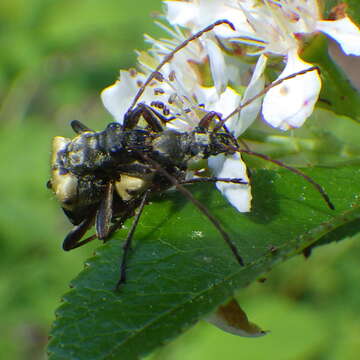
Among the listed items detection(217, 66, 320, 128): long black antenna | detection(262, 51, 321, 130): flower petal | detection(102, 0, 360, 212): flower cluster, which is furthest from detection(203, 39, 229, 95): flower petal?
detection(262, 51, 321, 130): flower petal

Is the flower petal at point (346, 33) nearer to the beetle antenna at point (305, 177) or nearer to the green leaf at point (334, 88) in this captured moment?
the green leaf at point (334, 88)

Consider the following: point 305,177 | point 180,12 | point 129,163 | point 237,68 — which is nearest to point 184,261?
point 305,177

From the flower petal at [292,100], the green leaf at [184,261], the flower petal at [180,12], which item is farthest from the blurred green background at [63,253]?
the flower petal at [292,100]

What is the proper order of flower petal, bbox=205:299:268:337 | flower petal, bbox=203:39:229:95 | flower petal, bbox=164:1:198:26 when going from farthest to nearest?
flower petal, bbox=164:1:198:26, flower petal, bbox=203:39:229:95, flower petal, bbox=205:299:268:337

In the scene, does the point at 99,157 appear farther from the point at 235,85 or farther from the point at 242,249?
the point at 242,249

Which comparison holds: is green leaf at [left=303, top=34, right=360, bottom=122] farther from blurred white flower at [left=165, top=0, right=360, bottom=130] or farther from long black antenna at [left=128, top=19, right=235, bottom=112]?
long black antenna at [left=128, top=19, right=235, bottom=112]

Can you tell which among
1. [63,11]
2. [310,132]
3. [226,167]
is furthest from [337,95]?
[63,11]
